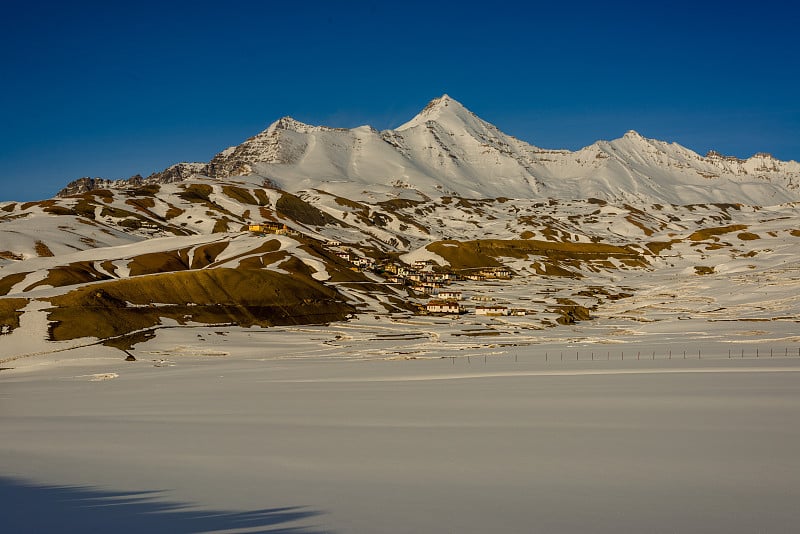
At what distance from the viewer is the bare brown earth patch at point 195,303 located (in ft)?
360

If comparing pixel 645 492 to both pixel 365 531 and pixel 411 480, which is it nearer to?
pixel 411 480

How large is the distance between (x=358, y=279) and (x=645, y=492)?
530 ft

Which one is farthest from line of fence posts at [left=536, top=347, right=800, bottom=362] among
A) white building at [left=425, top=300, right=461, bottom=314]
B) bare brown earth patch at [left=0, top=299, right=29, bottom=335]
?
white building at [left=425, top=300, right=461, bottom=314]

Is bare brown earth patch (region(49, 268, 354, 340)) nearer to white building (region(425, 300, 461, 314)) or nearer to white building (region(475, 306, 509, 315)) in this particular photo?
white building (region(425, 300, 461, 314))

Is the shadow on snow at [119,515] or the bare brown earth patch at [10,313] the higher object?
the bare brown earth patch at [10,313]

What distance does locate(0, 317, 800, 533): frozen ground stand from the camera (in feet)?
69.4

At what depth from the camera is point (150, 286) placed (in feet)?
429

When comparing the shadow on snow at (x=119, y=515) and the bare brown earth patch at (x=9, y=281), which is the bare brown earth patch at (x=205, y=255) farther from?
the shadow on snow at (x=119, y=515)

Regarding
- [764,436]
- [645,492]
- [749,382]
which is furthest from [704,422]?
[749,382]

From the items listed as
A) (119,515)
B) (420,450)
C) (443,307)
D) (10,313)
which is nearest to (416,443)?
(420,450)

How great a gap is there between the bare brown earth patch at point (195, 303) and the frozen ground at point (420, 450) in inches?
1623

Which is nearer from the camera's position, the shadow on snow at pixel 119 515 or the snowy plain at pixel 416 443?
the shadow on snow at pixel 119 515

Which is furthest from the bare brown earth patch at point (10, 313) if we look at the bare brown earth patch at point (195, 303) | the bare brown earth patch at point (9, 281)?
the bare brown earth patch at point (9, 281)

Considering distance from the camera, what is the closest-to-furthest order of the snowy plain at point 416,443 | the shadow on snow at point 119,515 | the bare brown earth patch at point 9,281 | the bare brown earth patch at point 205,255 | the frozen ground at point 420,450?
A: the shadow on snow at point 119,515 < the frozen ground at point 420,450 < the snowy plain at point 416,443 < the bare brown earth patch at point 9,281 < the bare brown earth patch at point 205,255
